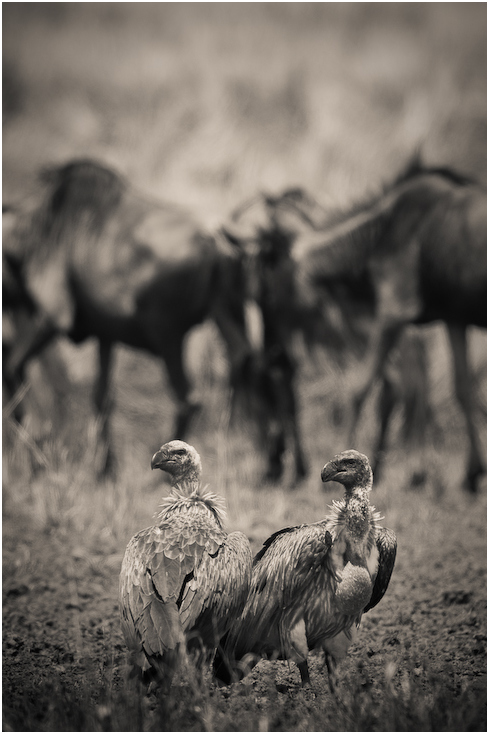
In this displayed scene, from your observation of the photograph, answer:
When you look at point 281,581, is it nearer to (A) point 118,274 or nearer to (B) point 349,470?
(B) point 349,470

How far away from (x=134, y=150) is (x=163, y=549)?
749 cm

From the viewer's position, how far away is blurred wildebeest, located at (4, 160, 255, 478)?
5.18 metres

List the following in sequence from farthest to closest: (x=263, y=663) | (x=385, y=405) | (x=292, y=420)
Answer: (x=385, y=405) → (x=292, y=420) → (x=263, y=663)

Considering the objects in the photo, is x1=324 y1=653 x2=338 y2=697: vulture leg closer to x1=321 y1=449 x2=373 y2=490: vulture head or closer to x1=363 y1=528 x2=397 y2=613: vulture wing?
x1=363 y1=528 x2=397 y2=613: vulture wing

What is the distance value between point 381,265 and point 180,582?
353 cm

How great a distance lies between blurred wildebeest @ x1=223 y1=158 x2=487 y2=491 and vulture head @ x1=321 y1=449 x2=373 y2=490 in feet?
10.1

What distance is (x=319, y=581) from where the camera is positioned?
7.31 feet

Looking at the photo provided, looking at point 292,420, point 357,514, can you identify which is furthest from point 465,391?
point 357,514

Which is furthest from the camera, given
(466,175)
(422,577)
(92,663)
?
(466,175)

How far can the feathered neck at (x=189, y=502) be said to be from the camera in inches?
90.7

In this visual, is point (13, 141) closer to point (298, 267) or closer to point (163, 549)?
point (298, 267)

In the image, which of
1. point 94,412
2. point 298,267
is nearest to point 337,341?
point 298,267

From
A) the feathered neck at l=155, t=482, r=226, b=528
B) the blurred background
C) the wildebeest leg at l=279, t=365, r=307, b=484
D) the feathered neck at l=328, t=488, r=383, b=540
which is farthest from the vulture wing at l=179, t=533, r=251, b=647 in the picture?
the blurred background

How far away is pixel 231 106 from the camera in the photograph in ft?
30.9
